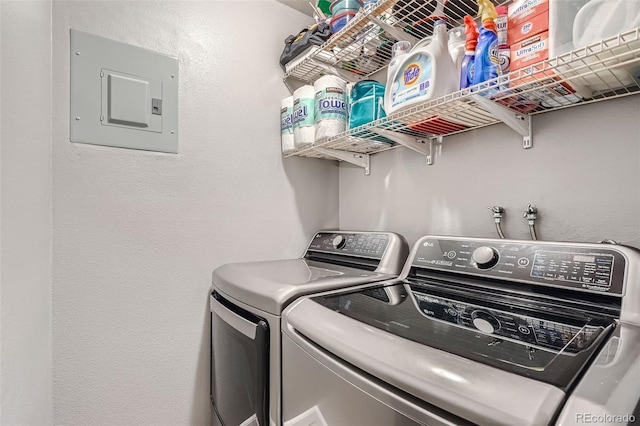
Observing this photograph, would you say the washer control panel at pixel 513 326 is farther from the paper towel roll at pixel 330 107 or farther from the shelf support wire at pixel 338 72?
the shelf support wire at pixel 338 72

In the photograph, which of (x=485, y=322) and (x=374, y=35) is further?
(x=374, y=35)

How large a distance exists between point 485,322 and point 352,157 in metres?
1.11

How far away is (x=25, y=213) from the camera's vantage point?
763 mm

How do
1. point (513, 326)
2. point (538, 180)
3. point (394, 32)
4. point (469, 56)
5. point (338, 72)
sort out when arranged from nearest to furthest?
point (513, 326) → point (469, 56) → point (538, 180) → point (394, 32) → point (338, 72)

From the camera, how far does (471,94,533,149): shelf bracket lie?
96cm

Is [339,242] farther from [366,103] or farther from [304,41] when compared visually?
[304,41]

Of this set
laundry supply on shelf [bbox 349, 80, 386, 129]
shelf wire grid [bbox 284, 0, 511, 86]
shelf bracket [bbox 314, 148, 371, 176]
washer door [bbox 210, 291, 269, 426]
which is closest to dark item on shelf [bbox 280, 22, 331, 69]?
shelf wire grid [bbox 284, 0, 511, 86]

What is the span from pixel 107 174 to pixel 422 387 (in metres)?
1.32

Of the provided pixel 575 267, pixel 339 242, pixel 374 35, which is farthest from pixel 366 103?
pixel 575 267

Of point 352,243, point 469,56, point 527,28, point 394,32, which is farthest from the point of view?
point 352,243

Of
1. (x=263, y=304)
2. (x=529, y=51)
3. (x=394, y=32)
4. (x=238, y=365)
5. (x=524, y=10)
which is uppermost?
(x=394, y=32)

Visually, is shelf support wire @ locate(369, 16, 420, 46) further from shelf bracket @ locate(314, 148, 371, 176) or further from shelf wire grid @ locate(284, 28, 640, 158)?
shelf bracket @ locate(314, 148, 371, 176)

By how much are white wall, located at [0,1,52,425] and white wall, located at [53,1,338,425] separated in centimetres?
7

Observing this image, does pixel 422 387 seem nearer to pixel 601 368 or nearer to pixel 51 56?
pixel 601 368
